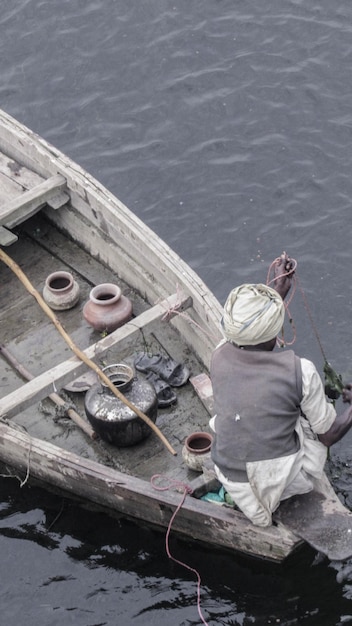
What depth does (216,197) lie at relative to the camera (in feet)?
40.3

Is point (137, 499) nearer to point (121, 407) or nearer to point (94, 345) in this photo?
point (121, 407)

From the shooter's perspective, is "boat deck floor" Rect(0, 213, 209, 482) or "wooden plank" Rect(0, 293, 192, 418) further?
"boat deck floor" Rect(0, 213, 209, 482)

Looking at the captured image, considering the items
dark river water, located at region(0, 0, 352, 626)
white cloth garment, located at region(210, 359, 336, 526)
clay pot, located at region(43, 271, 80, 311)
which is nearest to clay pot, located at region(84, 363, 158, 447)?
dark river water, located at region(0, 0, 352, 626)

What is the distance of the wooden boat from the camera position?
25.6 feet

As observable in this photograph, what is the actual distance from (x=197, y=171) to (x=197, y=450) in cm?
560

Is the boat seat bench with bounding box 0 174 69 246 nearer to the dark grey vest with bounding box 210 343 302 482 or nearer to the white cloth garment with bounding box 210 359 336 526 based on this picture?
the white cloth garment with bounding box 210 359 336 526

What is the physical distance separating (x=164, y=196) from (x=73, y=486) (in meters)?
5.14

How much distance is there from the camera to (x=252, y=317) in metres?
6.32

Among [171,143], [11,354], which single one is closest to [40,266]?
[11,354]

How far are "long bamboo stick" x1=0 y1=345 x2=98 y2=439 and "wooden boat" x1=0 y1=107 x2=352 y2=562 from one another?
1 cm

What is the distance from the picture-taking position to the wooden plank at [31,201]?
10.4 m

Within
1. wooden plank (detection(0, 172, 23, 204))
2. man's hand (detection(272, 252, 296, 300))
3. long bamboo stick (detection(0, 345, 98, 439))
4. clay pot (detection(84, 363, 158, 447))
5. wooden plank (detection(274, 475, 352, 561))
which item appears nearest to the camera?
wooden plank (detection(274, 475, 352, 561))

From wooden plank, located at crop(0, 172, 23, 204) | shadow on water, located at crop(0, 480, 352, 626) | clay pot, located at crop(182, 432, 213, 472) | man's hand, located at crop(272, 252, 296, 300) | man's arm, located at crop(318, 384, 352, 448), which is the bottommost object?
shadow on water, located at crop(0, 480, 352, 626)

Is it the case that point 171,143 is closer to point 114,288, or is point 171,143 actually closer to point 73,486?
point 114,288
